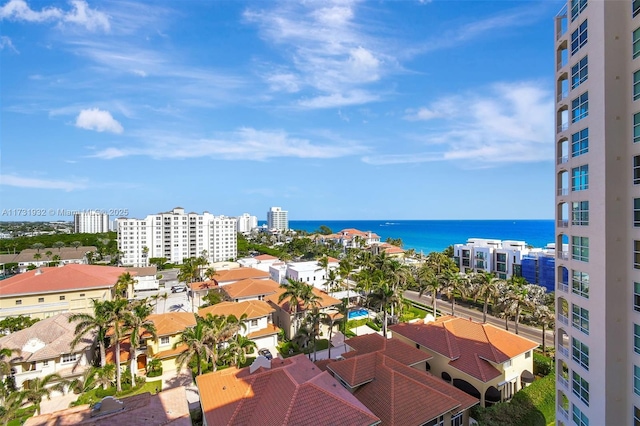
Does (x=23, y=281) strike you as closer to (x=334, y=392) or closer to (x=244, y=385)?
(x=244, y=385)

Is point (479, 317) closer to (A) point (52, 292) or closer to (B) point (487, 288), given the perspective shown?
(B) point (487, 288)

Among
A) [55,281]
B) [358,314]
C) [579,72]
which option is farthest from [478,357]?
[55,281]

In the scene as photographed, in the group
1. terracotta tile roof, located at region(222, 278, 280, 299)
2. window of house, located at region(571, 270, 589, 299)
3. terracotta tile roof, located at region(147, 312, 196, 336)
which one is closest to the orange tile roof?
terracotta tile roof, located at region(222, 278, 280, 299)

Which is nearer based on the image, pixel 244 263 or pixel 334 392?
pixel 334 392

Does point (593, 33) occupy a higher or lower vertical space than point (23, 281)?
higher

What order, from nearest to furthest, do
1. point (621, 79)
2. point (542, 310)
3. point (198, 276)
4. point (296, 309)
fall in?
point (621, 79)
point (542, 310)
point (296, 309)
point (198, 276)

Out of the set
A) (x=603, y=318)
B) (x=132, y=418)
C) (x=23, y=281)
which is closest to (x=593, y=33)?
(x=603, y=318)
